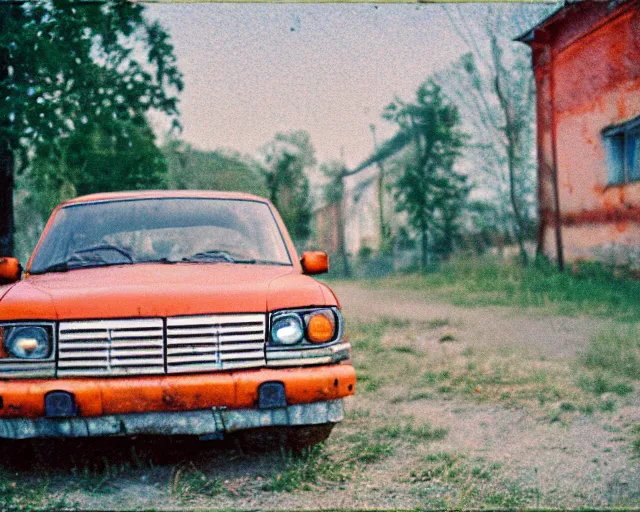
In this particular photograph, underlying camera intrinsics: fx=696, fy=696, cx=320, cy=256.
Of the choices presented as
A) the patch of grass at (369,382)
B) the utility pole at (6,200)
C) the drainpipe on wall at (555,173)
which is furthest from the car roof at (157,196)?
the drainpipe on wall at (555,173)

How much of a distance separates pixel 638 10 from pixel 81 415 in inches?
190

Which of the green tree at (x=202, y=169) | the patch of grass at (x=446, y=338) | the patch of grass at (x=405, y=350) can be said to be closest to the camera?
the patch of grass at (x=405, y=350)

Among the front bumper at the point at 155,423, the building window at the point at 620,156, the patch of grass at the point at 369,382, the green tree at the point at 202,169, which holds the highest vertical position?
the green tree at the point at 202,169

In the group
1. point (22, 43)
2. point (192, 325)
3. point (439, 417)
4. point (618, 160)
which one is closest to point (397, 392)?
point (439, 417)

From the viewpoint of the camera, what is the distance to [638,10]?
17.3ft

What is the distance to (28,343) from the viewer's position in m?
3.07

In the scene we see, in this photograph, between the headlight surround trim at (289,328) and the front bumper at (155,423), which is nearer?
the front bumper at (155,423)

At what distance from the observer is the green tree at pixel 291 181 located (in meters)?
29.1

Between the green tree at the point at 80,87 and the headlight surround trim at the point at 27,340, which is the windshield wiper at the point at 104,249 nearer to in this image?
the headlight surround trim at the point at 27,340

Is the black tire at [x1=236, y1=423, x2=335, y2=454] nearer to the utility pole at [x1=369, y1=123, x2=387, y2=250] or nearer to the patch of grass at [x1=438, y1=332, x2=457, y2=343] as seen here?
the patch of grass at [x1=438, y1=332, x2=457, y2=343]

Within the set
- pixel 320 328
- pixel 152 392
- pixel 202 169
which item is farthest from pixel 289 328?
pixel 202 169

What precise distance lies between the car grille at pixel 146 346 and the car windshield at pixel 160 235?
2.68ft

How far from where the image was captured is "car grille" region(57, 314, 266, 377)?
3076 mm

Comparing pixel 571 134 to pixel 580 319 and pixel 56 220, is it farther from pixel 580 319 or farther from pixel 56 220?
pixel 56 220
